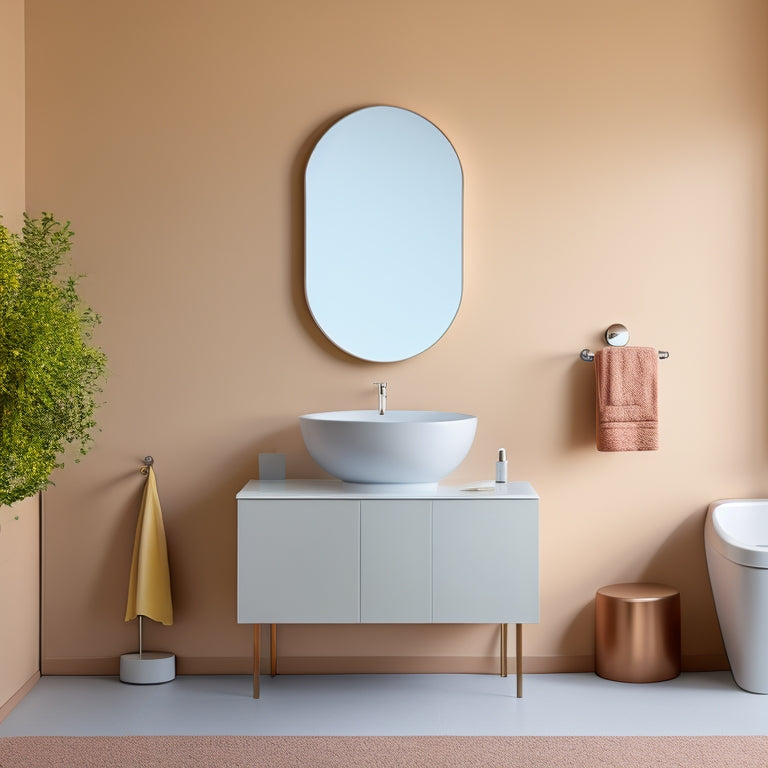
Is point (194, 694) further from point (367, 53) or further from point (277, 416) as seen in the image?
point (367, 53)

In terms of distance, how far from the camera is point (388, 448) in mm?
2859

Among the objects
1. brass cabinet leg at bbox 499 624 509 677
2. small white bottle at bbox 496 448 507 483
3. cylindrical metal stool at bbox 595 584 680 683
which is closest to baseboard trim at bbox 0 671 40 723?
brass cabinet leg at bbox 499 624 509 677

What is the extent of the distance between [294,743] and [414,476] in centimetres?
87

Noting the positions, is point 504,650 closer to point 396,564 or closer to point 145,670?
point 396,564

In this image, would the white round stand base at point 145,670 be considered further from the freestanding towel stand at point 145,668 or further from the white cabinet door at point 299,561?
the white cabinet door at point 299,561

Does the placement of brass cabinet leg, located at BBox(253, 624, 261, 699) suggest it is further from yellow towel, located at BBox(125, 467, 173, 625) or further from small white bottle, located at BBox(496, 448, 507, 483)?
small white bottle, located at BBox(496, 448, 507, 483)

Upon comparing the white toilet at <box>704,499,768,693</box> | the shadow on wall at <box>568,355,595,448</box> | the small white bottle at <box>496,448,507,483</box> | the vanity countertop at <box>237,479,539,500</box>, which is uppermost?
the shadow on wall at <box>568,355,595,448</box>

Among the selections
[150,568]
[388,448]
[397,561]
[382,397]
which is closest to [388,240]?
[382,397]

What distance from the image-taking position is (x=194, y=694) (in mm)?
3062

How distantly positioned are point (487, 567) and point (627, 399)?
0.81m

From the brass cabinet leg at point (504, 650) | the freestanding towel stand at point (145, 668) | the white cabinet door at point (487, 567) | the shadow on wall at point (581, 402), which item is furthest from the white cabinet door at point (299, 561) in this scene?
the shadow on wall at point (581, 402)

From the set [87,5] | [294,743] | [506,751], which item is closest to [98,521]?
[294,743]

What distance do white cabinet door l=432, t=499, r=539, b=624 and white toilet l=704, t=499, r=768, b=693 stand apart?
703mm

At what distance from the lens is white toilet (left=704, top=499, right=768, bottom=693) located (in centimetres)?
297
